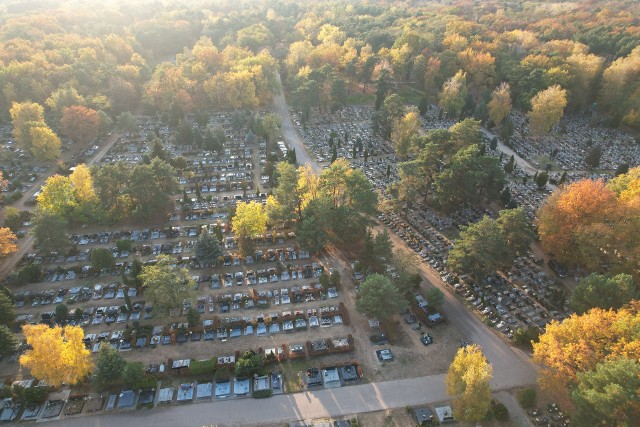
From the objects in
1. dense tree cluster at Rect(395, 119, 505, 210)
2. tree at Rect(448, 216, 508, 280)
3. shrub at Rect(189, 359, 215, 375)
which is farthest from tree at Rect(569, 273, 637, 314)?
shrub at Rect(189, 359, 215, 375)

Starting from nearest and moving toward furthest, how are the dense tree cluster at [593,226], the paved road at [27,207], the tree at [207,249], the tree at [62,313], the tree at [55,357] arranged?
the tree at [55,357] < the dense tree cluster at [593,226] < the tree at [62,313] < the tree at [207,249] < the paved road at [27,207]

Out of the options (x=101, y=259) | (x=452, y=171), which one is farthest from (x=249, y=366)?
(x=452, y=171)

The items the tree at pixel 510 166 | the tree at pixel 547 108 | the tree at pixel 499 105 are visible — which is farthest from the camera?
the tree at pixel 499 105

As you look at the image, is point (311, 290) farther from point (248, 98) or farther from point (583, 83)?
point (583, 83)

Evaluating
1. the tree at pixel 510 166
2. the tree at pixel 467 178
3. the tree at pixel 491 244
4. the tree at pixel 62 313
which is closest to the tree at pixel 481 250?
the tree at pixel 491 244

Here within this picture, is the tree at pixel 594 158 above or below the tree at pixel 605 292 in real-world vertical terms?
below

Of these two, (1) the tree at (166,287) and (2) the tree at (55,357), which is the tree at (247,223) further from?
(2) the tree at (55,357)

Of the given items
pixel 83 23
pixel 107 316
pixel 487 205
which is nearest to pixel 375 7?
pixel 83 23
